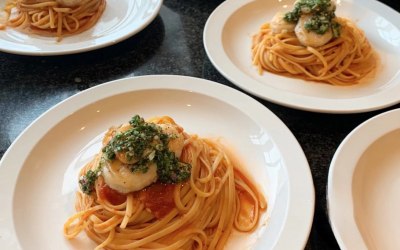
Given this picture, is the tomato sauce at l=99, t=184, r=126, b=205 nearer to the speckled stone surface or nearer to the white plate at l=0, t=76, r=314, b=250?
the white plate at l=0, t=76, r=314, b=250

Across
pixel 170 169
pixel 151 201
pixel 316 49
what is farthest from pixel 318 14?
pixel 151 201

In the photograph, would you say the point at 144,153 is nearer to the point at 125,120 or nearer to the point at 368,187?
the point at 125,120

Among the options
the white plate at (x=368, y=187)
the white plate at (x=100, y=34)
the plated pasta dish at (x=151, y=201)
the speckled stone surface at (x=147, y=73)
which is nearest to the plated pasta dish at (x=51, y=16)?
the white plate at (x=100, y=34)

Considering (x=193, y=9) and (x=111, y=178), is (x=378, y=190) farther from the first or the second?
(x=193, y=9)

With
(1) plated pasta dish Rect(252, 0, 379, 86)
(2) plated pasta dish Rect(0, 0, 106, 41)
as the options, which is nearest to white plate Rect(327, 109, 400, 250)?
(1) plated pasta dish Rect(252, 0, 379, 86)

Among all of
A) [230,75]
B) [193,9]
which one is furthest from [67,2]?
[230,75]

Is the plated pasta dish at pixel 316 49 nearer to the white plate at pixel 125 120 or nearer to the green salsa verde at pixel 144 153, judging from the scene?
the white plate at pixel 125 120
